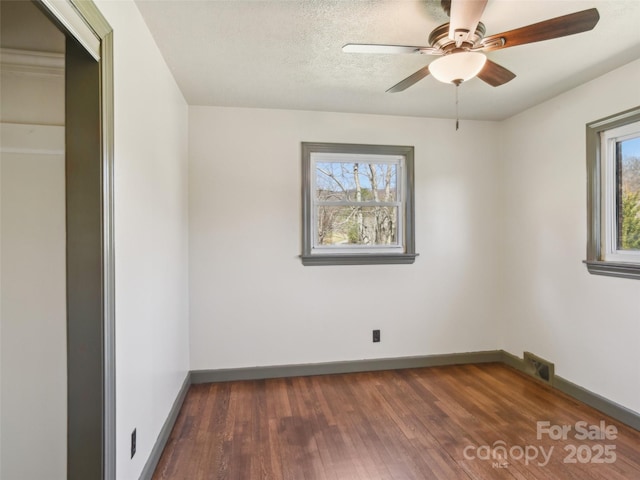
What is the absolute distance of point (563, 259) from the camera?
8.73 feet

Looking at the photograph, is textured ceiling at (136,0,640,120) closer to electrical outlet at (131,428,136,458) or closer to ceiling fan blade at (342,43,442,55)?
ceiling fan blade at (342,43,442,55)

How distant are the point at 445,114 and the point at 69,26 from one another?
2.94 m

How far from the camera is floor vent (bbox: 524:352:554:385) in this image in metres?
2.76

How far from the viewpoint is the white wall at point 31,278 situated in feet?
4.47

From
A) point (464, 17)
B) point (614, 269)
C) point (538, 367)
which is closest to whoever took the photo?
point (464, 17)

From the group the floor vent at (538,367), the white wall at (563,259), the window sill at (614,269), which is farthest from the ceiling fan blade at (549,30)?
the floor vent at (538,367)

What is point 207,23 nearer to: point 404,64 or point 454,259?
point 404,64

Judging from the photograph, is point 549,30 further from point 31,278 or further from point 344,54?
point 31,278

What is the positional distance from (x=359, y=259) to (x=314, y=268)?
17.3 inches

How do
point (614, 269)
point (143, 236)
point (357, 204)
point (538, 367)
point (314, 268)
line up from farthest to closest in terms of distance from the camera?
point (357, 204)
point (314, 268)
point (538, 367)
point (614, 269)
point (143, 236)

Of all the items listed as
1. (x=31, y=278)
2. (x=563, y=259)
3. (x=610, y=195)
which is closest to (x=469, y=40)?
(x=610, y=195)

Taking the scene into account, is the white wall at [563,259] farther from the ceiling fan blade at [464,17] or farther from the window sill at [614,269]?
the ceiling fan blade at [464,17]

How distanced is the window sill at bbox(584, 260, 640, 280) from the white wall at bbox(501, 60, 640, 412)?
44 millimetres

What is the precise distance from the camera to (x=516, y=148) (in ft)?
10.3
